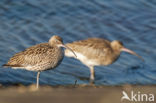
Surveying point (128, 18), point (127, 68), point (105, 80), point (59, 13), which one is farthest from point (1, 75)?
point (128, 18)

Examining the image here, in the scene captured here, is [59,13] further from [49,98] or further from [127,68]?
[49,98]

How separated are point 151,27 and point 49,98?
12.4m

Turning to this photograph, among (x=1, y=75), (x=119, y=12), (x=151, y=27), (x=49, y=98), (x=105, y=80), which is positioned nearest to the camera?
(x=49, y=98)

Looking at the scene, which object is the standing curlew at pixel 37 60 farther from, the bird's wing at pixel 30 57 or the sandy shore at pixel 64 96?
the sandy shore at pixel 64 96

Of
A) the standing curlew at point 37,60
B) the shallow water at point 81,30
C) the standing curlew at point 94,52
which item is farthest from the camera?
the shallow water at point 81,30

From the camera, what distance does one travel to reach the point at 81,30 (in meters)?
13.4

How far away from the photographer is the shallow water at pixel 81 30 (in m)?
9.88

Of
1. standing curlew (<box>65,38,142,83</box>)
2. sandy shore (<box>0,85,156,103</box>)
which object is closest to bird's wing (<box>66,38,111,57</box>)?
standing curlew (<box>65,38,142,83</box>)

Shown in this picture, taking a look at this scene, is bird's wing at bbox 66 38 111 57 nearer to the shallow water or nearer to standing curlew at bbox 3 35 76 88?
the shallow water

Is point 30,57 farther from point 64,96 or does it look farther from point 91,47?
point 64,96

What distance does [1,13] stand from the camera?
13.9 m

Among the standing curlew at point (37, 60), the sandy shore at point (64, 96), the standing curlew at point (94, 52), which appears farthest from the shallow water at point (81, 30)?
the sandy shore at point (64, 96)

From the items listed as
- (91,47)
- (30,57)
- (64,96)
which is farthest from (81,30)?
(64,96)

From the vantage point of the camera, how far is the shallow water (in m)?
9.88
